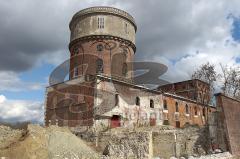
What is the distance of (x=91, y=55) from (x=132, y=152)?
14.4 metres

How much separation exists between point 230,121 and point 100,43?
16.4 meters

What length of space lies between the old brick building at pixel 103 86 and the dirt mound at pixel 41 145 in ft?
18.8

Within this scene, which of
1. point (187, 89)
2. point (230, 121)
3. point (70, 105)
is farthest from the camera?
point (187, 89)

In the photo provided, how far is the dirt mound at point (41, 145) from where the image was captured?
14836 mm

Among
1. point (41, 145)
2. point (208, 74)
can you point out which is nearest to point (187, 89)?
point (208, 74)

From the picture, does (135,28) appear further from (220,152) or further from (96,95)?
(220,152)

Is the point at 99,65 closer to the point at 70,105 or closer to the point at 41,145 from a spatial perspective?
the point at 70,105

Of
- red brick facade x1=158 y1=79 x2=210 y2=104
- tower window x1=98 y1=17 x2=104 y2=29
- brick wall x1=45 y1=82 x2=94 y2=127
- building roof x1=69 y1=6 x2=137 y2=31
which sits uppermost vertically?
building roof x1=69 y1=6 x2=137 y2=31

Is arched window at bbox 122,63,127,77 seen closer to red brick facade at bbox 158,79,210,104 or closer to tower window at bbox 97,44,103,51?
tower window at bbox 97,44,103,51

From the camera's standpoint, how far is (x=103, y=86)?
1041 inches

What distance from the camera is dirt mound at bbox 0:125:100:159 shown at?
1484 cm

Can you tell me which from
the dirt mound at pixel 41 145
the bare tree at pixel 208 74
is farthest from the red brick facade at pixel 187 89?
the dirt mound at pixel 41 145

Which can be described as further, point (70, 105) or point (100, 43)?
point (100, 43)

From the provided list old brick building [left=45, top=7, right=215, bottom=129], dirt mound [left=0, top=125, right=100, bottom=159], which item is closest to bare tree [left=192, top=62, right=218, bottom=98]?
old brick building [left=45, top=7, right=215, bottom=129]
